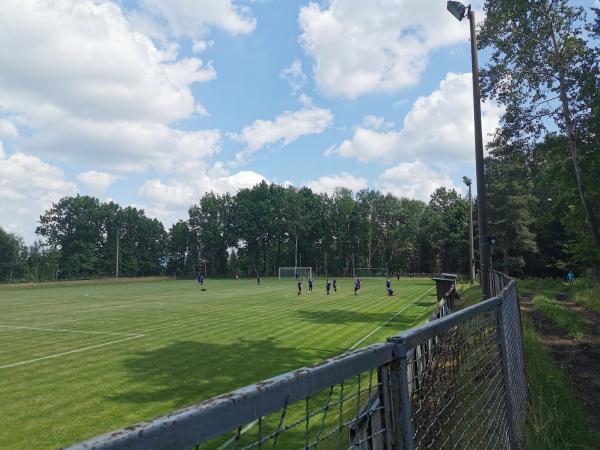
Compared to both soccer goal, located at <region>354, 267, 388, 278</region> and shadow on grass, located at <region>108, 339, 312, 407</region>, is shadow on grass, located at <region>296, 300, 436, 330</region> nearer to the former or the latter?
shadow on grass, located at <region>108, 339, 312, 407</region>

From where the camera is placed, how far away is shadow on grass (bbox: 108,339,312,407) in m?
9.62

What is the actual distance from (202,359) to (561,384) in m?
8.99

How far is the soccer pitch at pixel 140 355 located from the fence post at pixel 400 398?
709cm

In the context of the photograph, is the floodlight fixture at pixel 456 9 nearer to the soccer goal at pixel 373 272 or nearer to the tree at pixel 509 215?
the tree at pixel 509 215

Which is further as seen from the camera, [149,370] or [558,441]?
[149,370]

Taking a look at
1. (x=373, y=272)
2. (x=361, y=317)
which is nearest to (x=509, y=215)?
(x=373, y=272)

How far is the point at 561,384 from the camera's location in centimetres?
686

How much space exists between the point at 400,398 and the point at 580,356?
32.4 ft

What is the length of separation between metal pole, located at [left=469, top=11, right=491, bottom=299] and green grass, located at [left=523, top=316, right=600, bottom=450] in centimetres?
508

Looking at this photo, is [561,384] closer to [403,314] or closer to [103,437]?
[103,437]

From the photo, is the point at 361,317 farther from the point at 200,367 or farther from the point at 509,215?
the point at 509,215

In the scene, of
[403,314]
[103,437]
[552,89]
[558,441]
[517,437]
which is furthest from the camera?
[403,314]

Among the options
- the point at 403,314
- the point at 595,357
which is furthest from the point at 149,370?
the point at 403,314

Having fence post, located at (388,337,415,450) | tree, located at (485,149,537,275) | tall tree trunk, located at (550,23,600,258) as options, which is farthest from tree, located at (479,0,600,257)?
tree, located at (485,149,537,275)
